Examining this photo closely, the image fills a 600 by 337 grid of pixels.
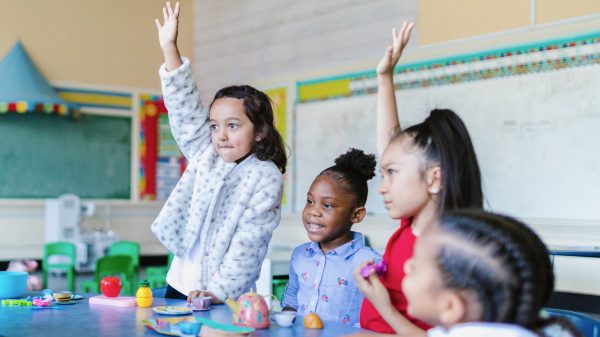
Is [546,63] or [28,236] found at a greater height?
[546,63]

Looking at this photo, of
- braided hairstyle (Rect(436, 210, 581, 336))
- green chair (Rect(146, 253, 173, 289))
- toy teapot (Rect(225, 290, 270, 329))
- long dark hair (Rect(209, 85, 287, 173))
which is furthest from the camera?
green chair (Rect(146, 253, 173, 289))

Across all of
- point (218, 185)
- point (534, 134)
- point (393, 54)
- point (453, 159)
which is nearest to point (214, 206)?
point (218, 185)

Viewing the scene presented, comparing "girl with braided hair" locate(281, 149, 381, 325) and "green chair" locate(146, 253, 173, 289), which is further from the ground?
"girl with braided hair" locate(281, 149, 381, 325)

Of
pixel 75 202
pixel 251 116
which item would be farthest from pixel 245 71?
pixel 251 116

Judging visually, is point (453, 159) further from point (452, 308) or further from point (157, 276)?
point (157, 276)

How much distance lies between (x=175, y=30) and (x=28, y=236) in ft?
17.2

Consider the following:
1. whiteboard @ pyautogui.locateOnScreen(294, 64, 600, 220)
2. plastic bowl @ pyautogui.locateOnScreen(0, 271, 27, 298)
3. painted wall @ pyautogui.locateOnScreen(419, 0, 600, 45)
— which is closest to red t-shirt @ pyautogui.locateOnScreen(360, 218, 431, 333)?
plastic bowl @ pyautogui.locateOnScreen(0, 271, 27, 298)

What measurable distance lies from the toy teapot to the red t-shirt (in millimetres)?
233

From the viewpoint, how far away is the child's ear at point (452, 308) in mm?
1093

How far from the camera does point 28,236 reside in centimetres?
678

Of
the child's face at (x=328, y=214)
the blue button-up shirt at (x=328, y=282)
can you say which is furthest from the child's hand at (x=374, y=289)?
the child's face at (x=328, y=214)

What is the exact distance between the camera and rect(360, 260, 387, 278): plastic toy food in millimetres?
1495

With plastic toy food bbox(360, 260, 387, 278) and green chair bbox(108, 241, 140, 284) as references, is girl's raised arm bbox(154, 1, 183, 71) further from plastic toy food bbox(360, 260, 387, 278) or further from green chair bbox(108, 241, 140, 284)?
green chair bbox(108, 241, 140, 284)

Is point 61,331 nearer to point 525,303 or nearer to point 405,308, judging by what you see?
point 405,308
